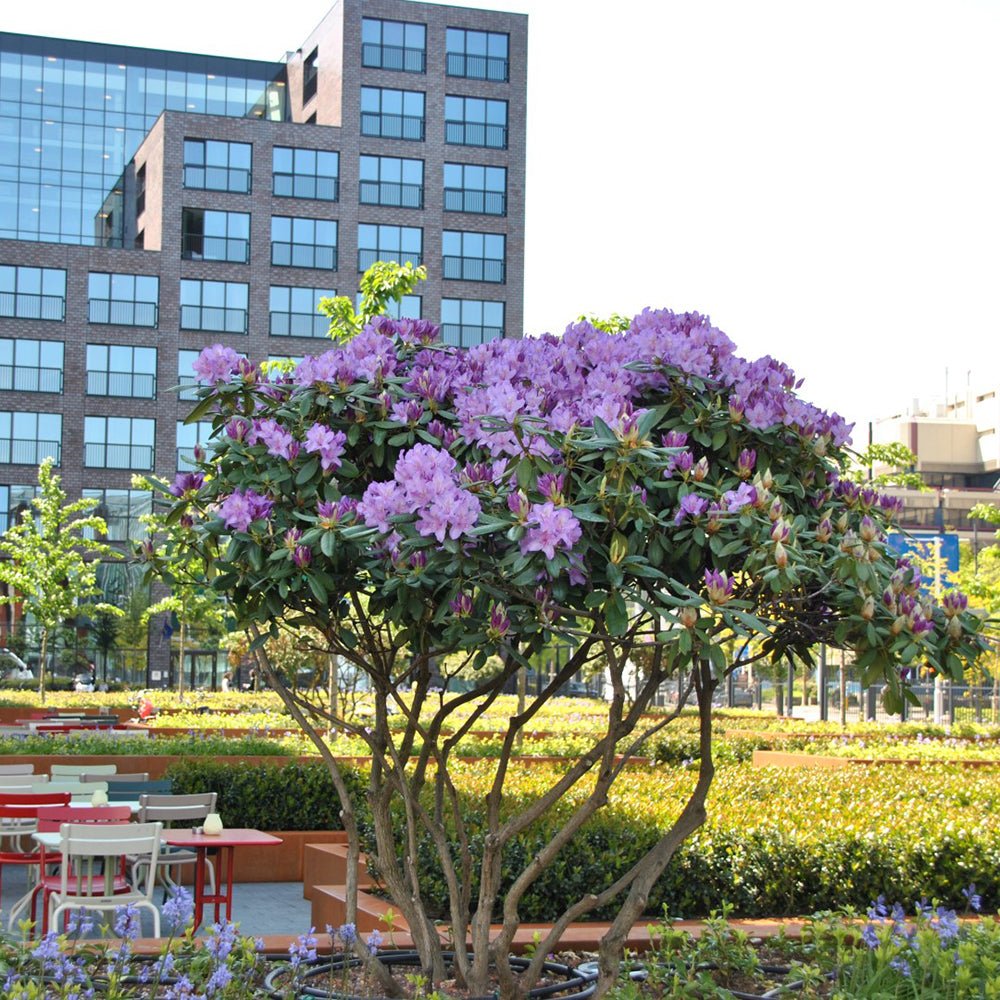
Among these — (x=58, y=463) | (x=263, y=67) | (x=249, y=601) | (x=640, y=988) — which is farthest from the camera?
(x=263, y=67)

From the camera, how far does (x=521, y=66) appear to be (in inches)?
2286

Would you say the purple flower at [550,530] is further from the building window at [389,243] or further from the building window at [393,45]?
the building window at [393,45]

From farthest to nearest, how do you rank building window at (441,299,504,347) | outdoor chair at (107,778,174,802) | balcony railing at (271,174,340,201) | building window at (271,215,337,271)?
balcony railing at (271,174,340,201), building window at (271,215,337,271), building window at (441,299,504,347), outdoor chair at (107,778,174,802)

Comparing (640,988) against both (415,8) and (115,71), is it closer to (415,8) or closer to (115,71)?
(415,8)

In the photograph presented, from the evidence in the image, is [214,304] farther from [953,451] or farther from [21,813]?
[953,451]

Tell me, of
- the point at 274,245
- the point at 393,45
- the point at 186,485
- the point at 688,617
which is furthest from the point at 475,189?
the point at 688,617

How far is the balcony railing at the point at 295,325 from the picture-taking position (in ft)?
183

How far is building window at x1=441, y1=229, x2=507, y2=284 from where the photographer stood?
56812 millimetres

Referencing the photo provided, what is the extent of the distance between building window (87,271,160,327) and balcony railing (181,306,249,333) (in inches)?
45.5

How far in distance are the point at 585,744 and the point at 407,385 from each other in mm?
16900

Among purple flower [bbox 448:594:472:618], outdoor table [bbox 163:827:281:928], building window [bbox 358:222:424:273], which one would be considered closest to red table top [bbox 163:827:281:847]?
outdoor table [bbox 163:827:281:928]

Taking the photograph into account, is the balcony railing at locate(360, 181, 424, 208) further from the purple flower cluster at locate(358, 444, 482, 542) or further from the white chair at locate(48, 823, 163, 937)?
the purple flower cluster at locate(358, 444, 482, 542)

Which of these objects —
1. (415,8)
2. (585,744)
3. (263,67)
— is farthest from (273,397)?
(263,67)

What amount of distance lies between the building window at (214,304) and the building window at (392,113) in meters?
8.07
